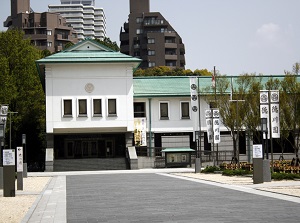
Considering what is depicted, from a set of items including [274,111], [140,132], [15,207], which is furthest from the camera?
[140,132]

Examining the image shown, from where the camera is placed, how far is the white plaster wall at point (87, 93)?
60.3m

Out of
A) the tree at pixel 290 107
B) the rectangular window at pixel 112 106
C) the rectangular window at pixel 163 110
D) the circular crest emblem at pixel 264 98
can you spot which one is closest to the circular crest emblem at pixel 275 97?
the circular crest emblem at pixel 264 98

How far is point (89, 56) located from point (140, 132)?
30.3ft

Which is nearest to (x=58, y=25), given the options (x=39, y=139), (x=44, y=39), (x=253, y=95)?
(x=44, y=39)

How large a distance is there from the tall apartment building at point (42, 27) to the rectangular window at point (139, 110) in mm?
70522

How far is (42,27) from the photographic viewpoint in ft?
441

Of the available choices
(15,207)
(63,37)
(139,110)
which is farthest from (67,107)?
(63,37)

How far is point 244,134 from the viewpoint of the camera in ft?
213

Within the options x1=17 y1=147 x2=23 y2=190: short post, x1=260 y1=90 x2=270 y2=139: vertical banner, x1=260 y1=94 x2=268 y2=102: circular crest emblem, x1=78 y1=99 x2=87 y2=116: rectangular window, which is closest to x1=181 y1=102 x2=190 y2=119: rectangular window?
x1=78 y1=99 x2=87 y2=116: rectangular window

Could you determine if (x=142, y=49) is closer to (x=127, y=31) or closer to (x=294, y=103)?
(x=127, y=31)

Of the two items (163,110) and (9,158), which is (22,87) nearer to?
(163,110)

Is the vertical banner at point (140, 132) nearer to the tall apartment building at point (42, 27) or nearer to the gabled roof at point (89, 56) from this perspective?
the gabled roof at point (89, 56)

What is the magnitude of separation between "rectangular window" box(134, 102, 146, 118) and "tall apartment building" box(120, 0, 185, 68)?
58360 mm

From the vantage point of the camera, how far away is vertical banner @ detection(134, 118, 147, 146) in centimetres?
6288
